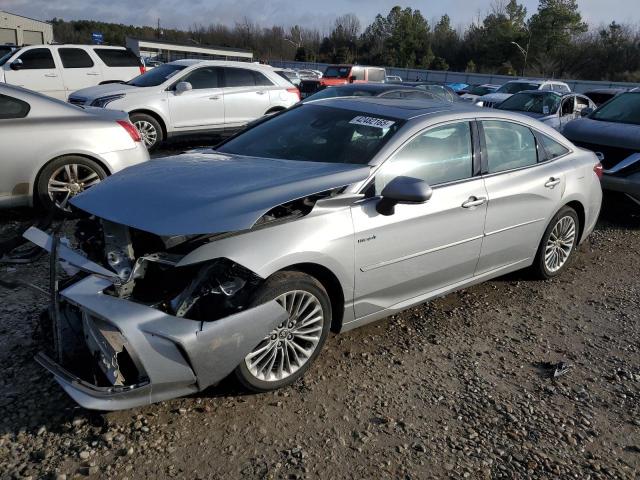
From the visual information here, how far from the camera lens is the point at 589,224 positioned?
17.9 ft

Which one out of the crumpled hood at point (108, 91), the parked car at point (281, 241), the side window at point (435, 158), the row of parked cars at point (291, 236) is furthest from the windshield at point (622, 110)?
the crumpled hood at point (108, 91)

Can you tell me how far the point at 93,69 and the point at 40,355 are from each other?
12847mm

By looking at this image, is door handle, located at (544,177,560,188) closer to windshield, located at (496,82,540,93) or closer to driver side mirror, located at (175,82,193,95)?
driver side mirror, located at (175,82,193,95)

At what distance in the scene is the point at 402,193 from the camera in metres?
3.29

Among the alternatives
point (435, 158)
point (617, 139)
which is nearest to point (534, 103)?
point (617, 139)

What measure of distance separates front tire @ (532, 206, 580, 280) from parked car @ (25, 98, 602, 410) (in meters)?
0.35

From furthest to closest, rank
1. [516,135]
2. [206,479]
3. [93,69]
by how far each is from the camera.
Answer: [93,69], [516,135], [206,479]

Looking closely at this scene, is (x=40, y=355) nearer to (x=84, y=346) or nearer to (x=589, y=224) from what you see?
(x=84, y=346)

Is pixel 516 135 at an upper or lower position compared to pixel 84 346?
upper

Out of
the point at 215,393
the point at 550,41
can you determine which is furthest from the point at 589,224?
the point at 550,41

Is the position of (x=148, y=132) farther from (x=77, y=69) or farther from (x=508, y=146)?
(x=508, y=146)

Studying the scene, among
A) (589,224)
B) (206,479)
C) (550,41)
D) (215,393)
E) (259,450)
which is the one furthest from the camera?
(550,41)

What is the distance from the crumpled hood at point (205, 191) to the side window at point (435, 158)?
0.26 meters

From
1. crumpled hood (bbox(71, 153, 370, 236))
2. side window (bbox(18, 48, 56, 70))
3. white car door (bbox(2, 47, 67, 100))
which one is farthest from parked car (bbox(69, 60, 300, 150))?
crumpled hood (bbox(71, 153, 370, 236))
